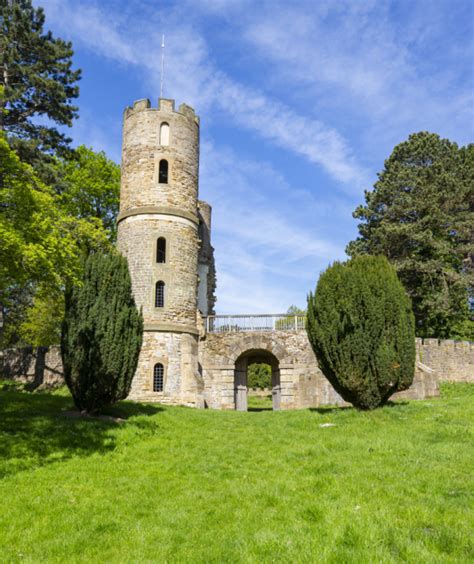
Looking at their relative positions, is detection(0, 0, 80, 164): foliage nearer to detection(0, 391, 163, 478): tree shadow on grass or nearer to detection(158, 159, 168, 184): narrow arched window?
detection(158, 159, 168, 184): narrow arched window

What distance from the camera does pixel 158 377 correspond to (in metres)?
21.1

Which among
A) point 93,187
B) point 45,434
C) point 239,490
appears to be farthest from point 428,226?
point 239,490

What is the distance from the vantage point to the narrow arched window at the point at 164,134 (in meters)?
23.5

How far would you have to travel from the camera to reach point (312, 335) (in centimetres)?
1451

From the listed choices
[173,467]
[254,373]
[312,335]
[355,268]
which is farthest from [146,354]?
[254,373]

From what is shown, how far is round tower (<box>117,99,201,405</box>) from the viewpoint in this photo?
2114 centimetres

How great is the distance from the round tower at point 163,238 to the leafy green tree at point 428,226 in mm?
13046

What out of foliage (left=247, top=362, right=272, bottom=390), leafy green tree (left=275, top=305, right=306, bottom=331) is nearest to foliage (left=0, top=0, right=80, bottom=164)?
leafy green tree (left=275, top=305, right=306, bottom=331)

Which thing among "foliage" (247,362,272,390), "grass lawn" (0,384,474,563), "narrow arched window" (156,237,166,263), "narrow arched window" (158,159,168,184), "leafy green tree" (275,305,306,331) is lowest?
"grass lawn" (0,384,474,563)

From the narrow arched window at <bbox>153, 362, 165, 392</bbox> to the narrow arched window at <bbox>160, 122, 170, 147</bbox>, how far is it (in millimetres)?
10392

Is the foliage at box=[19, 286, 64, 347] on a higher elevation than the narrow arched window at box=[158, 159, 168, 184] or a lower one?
lower

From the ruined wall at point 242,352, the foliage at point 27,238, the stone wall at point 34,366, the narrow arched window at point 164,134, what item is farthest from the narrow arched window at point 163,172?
the stone wall at point 34,366

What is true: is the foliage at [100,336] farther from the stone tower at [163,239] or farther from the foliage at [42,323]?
the foliage at [42,323]

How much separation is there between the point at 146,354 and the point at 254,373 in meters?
26.6
